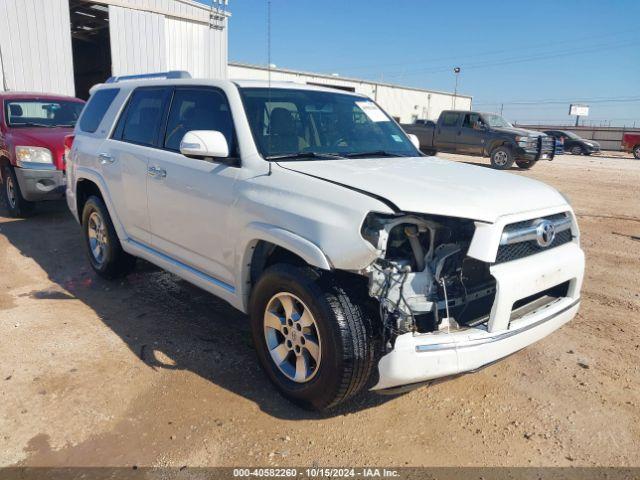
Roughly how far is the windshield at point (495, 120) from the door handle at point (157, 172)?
15742 millimetres

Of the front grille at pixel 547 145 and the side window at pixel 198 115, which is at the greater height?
the side window at pixel 198 115

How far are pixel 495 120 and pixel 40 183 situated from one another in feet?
49.5

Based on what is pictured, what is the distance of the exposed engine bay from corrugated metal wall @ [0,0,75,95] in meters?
14.7

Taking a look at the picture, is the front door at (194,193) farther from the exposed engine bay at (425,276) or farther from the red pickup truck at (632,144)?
the red pickup truck at (632,144)

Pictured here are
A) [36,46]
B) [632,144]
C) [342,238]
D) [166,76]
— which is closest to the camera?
[342,238]

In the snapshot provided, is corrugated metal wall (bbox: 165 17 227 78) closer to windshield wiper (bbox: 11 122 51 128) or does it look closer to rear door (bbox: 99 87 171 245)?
windshield wiper (bbox: 11 122 51 128)

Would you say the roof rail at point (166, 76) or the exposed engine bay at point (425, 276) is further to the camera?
the roof rail at point (166, 76)

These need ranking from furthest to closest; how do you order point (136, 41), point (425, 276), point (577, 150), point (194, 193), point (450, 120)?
point (577, 150)
point (450, 120)
point (136, 41)
point (194, 193)
point (425, 276)

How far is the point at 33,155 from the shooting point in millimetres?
7551

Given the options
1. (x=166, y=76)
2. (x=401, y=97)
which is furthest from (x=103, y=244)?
(x=401, y=97)

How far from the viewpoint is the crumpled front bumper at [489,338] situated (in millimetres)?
2525

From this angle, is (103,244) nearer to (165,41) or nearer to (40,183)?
(40,183)

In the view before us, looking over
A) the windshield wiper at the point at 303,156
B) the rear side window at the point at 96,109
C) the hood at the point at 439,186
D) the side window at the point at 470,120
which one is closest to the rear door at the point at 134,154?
the rear side window at the point at 96,109

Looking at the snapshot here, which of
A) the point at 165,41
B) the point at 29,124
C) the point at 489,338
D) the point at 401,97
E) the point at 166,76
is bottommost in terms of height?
the point at 489,338
